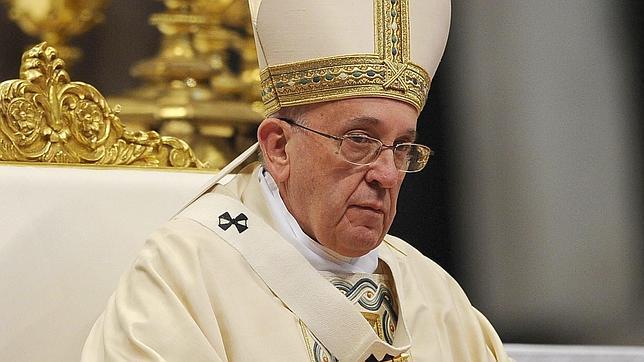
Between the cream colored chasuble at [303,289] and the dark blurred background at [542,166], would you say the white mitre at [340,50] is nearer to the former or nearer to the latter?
the cream colored chasuble at [303,289]

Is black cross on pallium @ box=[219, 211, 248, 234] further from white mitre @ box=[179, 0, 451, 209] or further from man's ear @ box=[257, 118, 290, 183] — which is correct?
white mitre @ box=[179, 0, 451, 209]

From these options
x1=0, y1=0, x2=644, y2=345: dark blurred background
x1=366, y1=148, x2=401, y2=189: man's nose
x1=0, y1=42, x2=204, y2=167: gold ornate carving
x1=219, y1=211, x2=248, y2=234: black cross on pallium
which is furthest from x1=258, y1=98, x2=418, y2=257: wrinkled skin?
x1=0, y1=0, x2=644, y2=345: dark blurred background

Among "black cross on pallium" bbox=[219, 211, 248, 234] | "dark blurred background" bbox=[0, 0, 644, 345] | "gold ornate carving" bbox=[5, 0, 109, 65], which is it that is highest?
"gold ornate carving" bbox=[5, 0, 109, 65]

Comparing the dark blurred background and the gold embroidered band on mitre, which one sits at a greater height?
the gold embroidered band on mitre

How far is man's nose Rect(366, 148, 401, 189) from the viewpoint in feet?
8.04

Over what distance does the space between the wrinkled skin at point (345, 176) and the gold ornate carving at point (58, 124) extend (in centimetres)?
62

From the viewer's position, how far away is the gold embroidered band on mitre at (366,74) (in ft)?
8.23

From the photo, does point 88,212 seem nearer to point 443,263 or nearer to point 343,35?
point 343,35

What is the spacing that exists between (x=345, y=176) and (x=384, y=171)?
7 centimetres

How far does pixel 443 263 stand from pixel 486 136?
415mm

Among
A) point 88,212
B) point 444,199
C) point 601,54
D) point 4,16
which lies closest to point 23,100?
point 88,212

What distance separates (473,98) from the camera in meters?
4.27

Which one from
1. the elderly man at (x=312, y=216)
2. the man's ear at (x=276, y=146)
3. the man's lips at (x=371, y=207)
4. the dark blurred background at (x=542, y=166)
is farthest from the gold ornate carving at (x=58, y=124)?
the dark blurred background at (x=542, y=166)

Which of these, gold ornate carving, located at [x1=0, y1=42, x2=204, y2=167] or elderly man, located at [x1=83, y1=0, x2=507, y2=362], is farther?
gold ornate carving, located at [x1=0, y1=42, x2=204, y2=167]
